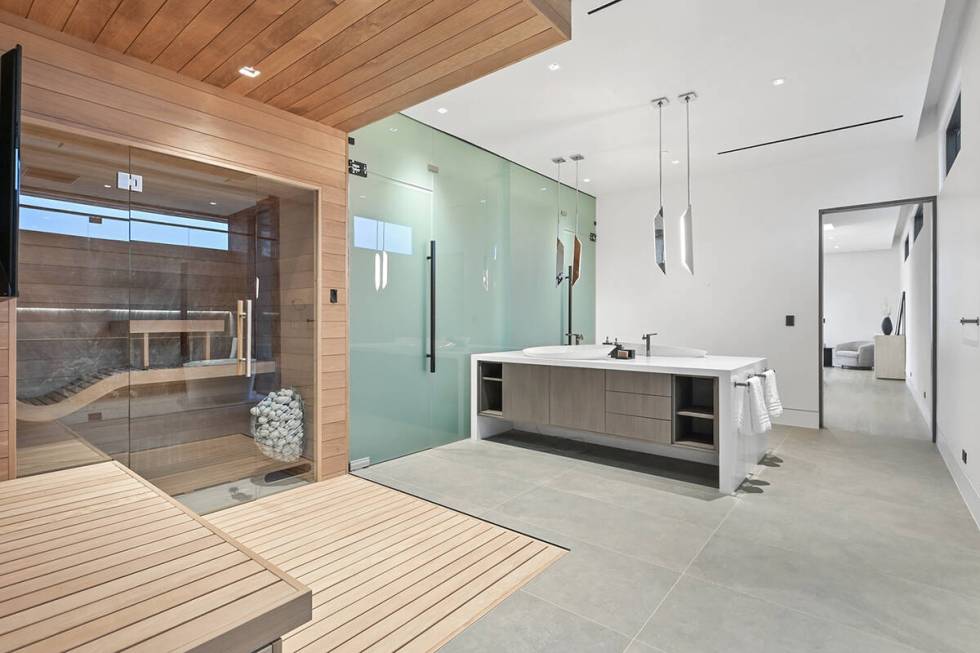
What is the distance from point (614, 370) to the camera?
3766 millimetres

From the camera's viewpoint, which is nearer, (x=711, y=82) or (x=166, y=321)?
(x=166, y=321)

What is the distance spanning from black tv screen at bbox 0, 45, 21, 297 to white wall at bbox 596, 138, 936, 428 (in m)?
5.52

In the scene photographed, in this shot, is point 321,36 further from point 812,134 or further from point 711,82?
point 812,134

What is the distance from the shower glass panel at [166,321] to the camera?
240cm

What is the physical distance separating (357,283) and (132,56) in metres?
1.83

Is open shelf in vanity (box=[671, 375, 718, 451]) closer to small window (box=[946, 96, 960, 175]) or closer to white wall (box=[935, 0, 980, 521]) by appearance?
white wall (box=[935, 0, 980, 521])

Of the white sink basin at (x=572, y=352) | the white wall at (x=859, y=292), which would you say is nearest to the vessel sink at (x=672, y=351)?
the white sink basin at (x=572, y=352)

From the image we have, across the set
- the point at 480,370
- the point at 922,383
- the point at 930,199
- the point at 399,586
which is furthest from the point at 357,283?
the point at 922,383

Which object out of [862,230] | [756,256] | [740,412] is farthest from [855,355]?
[740,412]

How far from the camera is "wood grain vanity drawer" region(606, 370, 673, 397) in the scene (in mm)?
3537

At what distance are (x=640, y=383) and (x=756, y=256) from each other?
2.94 meters

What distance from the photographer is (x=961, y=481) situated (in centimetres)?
319

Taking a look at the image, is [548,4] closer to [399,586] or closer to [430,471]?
[399,586]

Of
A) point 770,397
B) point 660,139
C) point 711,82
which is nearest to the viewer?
point 711,82
